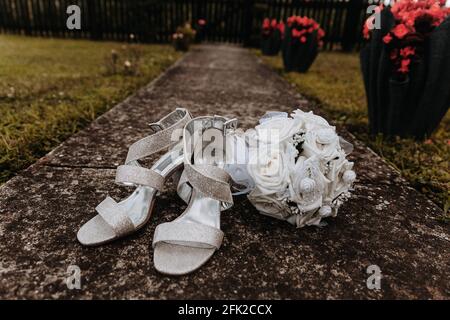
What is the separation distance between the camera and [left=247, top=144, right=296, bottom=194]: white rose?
1.20 metres

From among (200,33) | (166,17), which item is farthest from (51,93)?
(200,33)

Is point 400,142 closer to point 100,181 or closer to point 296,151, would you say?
point 296,151

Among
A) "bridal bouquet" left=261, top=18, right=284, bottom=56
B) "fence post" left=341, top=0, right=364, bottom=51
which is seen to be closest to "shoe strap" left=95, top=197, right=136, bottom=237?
"bridal bouquet" left=261, top=18, right=284, bottom=56

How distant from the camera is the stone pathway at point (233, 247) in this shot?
3.23ft

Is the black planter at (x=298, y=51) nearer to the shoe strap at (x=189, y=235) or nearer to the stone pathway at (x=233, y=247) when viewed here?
the stone pathway at (x=233, y=247)

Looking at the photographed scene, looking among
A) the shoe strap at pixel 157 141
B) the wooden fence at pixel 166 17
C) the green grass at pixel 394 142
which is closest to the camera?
the shoe strap at pixel 157 141

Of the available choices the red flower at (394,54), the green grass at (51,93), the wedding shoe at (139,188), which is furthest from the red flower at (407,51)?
the green grass at (51,93)

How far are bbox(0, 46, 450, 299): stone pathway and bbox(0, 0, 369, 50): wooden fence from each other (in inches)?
320

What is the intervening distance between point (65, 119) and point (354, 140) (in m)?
1.98

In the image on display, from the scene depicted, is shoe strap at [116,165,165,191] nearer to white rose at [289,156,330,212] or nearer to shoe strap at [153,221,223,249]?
shoe strap at [153,221,223,249]

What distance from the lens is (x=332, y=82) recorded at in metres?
4.81

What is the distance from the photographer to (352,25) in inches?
371

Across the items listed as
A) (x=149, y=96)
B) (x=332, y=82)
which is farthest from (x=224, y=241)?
(x=332, y=82)

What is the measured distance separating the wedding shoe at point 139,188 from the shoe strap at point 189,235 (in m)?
0.13
